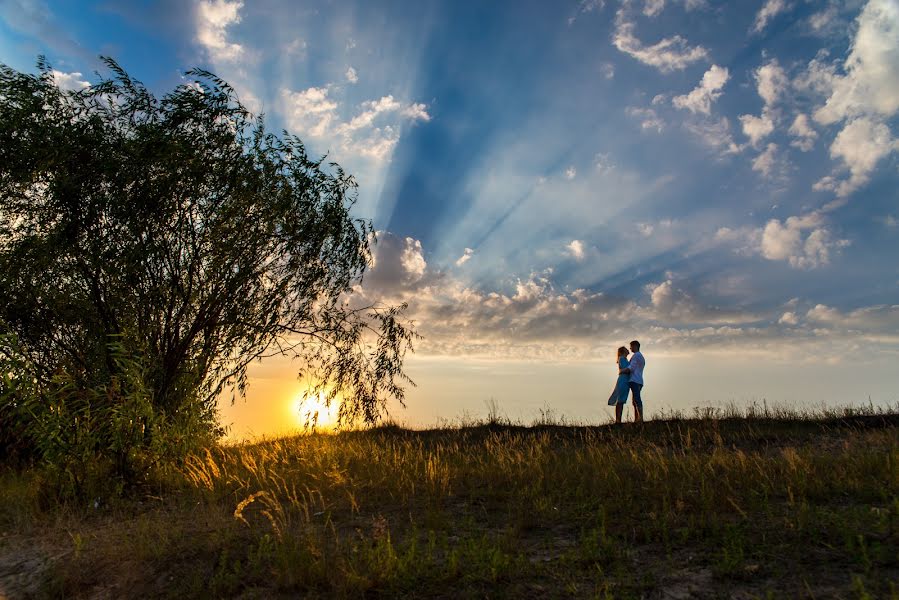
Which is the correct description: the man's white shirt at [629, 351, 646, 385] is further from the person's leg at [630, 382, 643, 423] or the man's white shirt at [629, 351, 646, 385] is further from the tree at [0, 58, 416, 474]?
the tree at [0, 58, 416, 474]

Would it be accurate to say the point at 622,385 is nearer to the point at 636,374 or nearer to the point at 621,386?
the point at 621,386

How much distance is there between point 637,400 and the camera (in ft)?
54.8

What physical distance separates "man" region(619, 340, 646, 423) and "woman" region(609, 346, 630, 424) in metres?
0.11

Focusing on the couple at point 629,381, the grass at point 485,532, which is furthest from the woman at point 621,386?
the grass at point 485,532

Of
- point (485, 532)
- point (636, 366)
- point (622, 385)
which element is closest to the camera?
point (485, 532)

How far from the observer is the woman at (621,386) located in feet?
55.2

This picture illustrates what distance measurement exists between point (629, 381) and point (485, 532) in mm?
11334

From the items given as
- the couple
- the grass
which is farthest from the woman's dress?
the grass

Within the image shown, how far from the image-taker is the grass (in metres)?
5.05

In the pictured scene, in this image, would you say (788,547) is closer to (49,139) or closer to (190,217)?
(190,217)

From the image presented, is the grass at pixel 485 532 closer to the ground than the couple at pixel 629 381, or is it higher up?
closer to the ground

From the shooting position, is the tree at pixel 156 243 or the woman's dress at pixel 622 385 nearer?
the tree at pixel 156 243

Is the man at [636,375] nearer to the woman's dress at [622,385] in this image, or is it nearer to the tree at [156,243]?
the woman's dress at [622,385]

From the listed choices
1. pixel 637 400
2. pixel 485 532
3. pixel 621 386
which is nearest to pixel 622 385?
pixel 621 386
